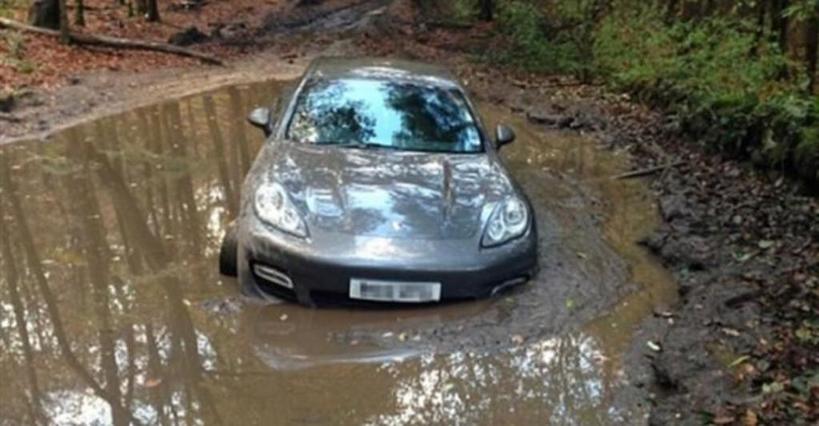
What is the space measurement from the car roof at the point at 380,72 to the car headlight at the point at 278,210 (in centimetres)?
171

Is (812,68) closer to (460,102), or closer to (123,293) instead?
(460,102)

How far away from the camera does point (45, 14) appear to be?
1591cm

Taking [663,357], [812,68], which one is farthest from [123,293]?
Answer: [812,68]

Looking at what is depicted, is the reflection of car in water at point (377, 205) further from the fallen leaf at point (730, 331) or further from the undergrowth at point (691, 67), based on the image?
the undergrowth at point (691, 67)

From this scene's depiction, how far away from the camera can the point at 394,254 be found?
477cm

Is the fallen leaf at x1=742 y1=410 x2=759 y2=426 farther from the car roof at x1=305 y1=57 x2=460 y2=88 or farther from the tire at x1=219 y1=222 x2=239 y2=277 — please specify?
the car roof at x1=305 y1=57 x2=460 y2=88

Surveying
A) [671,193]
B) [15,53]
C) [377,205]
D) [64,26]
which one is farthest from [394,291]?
[64,26]

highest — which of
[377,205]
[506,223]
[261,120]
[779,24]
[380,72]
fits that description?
[779,24]

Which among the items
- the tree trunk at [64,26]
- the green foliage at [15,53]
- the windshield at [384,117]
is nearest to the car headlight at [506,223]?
the windshield at [384,117]

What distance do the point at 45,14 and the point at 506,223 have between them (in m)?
13.7

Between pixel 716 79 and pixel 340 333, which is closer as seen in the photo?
pixel 340 333

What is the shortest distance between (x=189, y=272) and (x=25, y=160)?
3.77 metres

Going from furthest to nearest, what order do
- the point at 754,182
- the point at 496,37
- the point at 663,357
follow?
the point at 496,37
the point at 754,182
the point at 663,357

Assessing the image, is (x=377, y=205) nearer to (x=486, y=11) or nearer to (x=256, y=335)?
(x=256, y=335)
